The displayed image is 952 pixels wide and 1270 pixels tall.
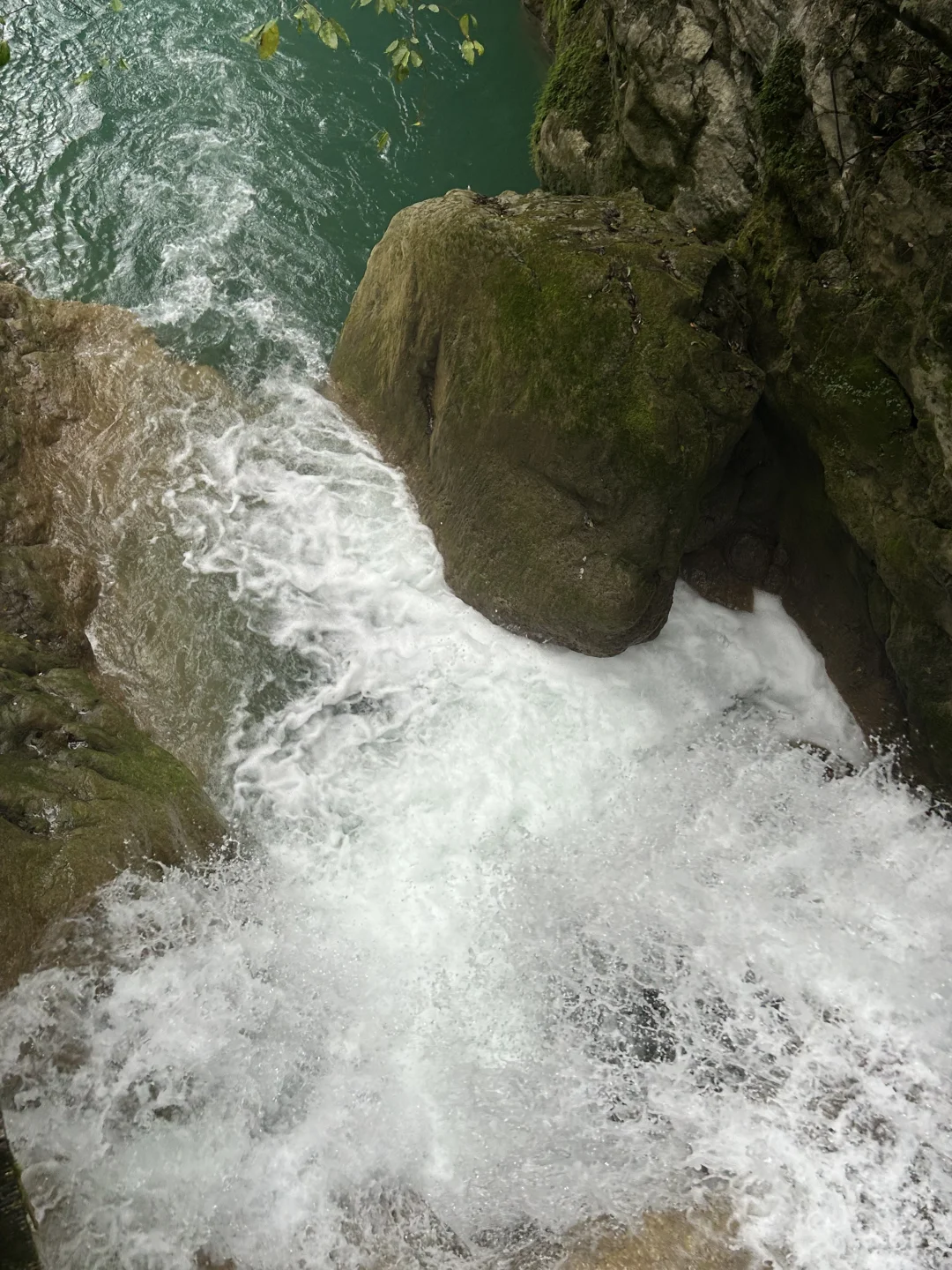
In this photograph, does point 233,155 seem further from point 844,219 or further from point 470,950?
point 470,950

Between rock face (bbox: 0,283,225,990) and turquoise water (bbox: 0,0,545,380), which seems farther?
turquoise water (bbox: 0,0,545,380)

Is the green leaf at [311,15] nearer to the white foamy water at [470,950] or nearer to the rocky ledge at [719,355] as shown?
the rocky ledge at [719,355]

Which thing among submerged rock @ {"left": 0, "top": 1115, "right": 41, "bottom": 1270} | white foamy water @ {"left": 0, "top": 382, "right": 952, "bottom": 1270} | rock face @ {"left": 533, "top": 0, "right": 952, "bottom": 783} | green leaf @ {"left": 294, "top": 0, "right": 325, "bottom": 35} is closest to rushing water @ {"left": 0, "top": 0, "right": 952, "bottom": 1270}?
white foamy water @ {"left": 0, "top": 382, "right": 952, "bottom": 1270}

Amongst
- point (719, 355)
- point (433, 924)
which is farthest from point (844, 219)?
point (433, 924)

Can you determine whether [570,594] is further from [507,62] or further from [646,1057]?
[507,62]

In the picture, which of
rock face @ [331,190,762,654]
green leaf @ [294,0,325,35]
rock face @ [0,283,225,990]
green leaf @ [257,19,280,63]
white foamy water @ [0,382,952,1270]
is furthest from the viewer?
rock face @ [331,190,762,654]

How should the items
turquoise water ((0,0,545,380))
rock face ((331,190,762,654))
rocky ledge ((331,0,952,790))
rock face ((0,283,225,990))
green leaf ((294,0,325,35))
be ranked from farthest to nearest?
1. turquoise water ((0,0,545,380))
2. rock face ((331,190,762,654))
3. rocky ledge ((331,0,952,790))
4. rock face ((0,283,225,990))
5. green leaf ((294,0,325,35))

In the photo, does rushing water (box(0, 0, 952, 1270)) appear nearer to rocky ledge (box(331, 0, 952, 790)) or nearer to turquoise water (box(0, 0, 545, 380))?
turquoise water (box(0, 0, 545, 380))

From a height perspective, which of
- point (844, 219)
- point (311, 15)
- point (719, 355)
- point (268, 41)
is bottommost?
point (719, 355)
